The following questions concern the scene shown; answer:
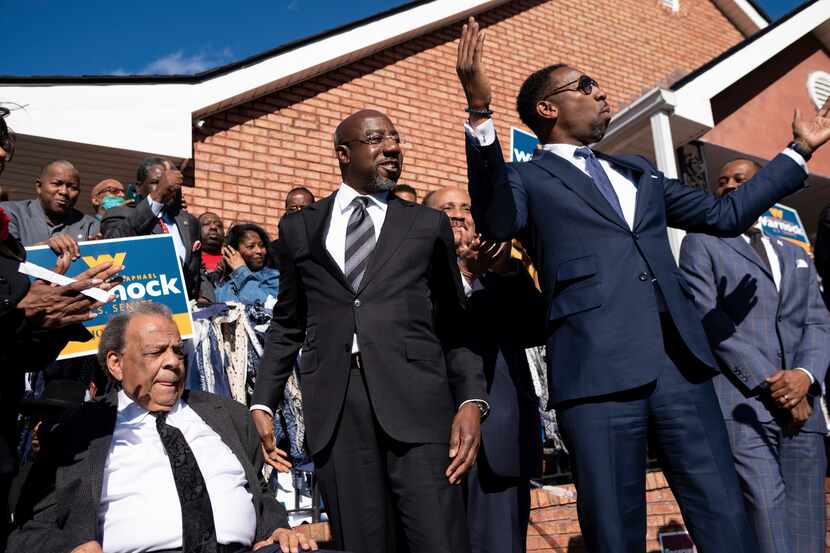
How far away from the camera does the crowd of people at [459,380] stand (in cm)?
279

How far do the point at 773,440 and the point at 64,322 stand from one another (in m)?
3.47

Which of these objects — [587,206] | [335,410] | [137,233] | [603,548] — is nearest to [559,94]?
[587,206]

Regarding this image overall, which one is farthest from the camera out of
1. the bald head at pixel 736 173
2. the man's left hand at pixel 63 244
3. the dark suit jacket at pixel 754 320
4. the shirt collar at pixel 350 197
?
the bald head at pixel 736 173

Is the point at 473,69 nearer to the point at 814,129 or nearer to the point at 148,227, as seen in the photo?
the point at 814,129

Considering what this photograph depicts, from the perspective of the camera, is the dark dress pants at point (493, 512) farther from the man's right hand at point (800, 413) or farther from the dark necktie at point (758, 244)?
the dark necktie at point (758, 244)

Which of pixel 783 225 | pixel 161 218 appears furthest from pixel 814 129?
pixel 783 225

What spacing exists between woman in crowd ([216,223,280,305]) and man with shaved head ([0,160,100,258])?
51.8 inches

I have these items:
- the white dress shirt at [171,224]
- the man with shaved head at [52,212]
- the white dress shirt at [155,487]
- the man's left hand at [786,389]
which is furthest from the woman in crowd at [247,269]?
the man's left hand at [786,389]

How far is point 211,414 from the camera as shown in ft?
12.5

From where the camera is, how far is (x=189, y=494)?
11.1ft

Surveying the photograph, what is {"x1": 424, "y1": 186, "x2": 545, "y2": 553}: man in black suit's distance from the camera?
3.39 metres

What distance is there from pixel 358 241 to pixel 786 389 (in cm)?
238

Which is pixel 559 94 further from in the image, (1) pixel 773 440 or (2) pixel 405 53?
(2) pixel 405 53

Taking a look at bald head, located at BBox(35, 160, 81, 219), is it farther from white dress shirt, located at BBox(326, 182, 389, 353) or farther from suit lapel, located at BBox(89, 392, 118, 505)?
white dress shirt, located at BBox(326, 182, 389, 353)
